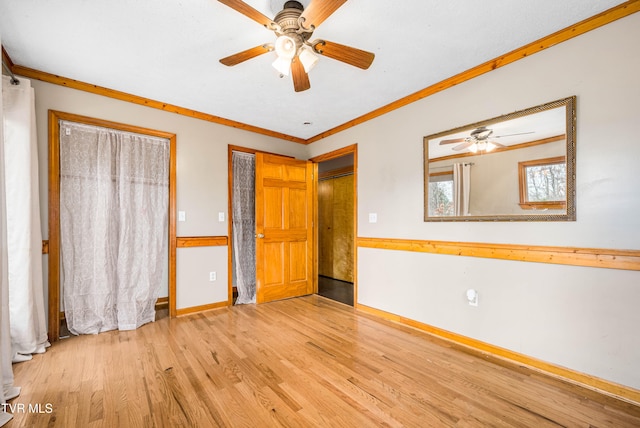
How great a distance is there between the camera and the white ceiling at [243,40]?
176 centimetres

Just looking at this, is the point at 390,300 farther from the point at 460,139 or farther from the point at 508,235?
the point at 460,139

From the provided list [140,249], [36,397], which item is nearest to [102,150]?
[140,249]

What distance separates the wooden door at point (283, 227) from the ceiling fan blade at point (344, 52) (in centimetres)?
221

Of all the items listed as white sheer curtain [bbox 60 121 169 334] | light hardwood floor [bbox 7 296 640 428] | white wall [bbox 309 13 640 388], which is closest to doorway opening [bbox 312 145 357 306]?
white wall [bbox 309 13 640 388]

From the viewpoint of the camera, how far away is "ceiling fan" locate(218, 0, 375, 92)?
1.53 metres

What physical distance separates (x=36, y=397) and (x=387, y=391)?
2.30 metres

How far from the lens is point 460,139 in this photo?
2.55m

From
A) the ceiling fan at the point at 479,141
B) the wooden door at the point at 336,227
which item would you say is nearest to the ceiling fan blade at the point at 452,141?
the ceiling fan at the point at 479,141

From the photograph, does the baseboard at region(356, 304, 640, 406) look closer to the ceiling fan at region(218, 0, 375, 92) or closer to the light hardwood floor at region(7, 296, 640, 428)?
the light hardwood floor at region(7, 296, 640, 428)

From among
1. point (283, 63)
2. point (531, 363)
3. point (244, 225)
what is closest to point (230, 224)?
point (244, 225)

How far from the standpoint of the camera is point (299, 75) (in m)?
2.03

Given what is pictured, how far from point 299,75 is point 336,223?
365 centimetres

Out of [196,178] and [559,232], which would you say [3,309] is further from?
[559,232]

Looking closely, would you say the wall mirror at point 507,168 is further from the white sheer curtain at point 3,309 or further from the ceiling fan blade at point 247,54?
the white sheer curtain at point 3,309
